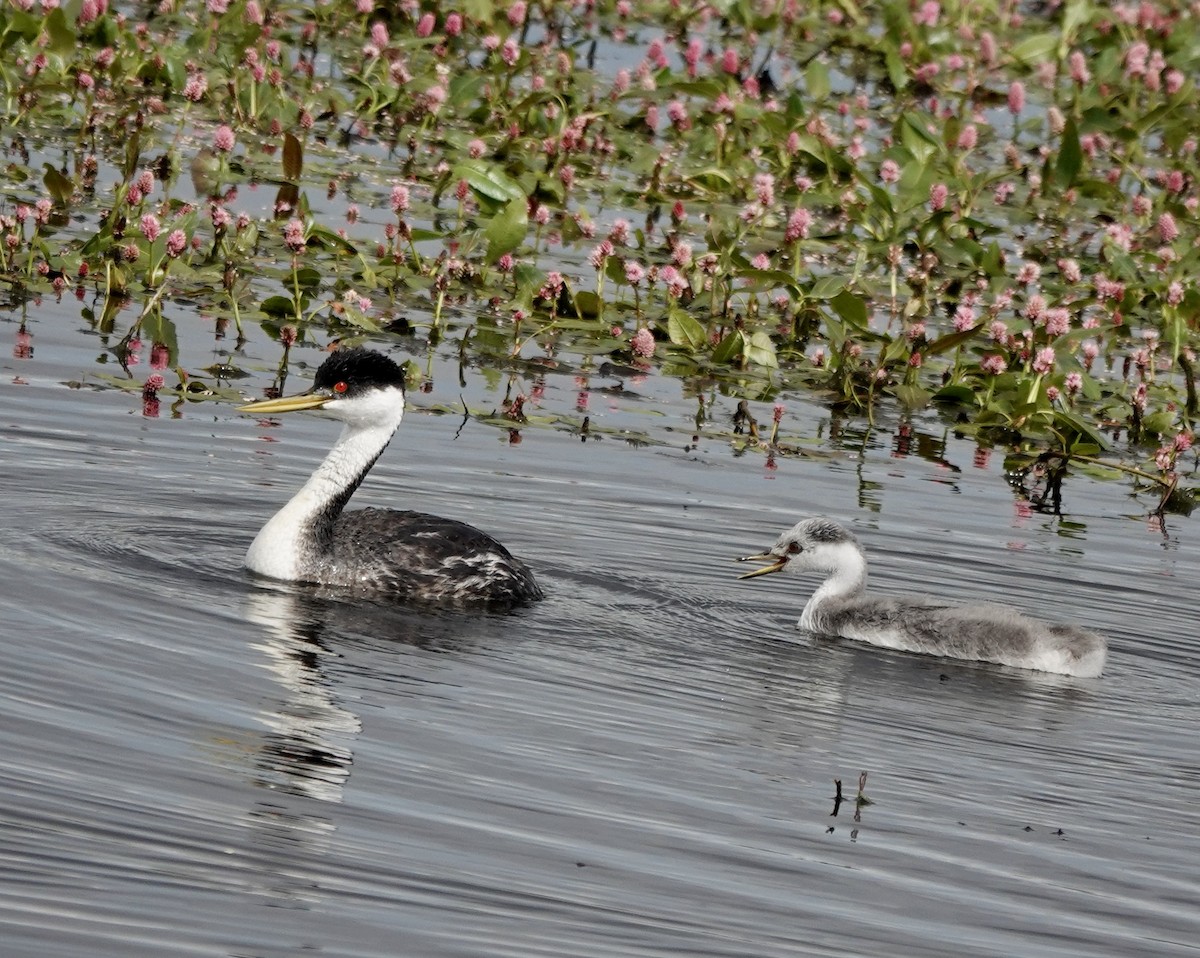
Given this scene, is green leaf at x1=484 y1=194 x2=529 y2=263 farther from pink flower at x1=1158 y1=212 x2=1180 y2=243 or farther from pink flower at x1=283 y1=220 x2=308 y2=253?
pink flower at x1=1158 y1=212 x2=1180 y2=243

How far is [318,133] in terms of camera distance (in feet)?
59.9

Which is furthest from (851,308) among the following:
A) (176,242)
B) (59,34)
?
(59,34)

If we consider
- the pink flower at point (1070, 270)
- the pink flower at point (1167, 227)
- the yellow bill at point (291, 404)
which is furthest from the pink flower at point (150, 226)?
the pink flower at point (1167, 227)

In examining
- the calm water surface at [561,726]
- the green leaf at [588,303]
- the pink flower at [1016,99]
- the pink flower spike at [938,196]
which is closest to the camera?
the calm water surface at [561,726]

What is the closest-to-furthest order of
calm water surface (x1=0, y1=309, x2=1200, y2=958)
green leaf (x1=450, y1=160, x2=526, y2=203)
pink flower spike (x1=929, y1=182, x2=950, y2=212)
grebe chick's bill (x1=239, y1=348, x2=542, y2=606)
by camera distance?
calm water surface (x1=0, y1=309, x2=1200, y2=958) → grebe chick's bill (x1=239, y1=348, x2=542, y2=606) → green leaf (x1=450, y1=160, x2=526, y2=203) → pink flower spike (x1=929, y1=182, x2=950, y2=212)

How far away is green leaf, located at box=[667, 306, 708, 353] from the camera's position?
45.0 feet

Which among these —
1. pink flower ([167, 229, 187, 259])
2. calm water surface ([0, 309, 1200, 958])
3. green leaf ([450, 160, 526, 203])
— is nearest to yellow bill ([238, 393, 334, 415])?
calm water surface ([0, 309, 1200, 958])

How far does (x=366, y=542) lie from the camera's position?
962 centimetres

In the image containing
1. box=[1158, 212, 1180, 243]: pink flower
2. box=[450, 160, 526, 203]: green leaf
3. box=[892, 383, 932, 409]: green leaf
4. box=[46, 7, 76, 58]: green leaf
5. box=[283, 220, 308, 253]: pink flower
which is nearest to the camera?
box=[283, 220, 308, 253]: pink flower

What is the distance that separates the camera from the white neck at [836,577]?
976cm

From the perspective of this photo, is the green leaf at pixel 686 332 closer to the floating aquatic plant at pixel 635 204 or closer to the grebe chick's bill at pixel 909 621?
the floating aquatic plant at pixel 635 204

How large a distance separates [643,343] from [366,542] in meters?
4.05

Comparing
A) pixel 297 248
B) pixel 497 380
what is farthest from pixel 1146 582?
pixel 297 248

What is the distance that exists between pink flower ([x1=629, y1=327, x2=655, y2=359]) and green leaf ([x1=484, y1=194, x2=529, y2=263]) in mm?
1131
